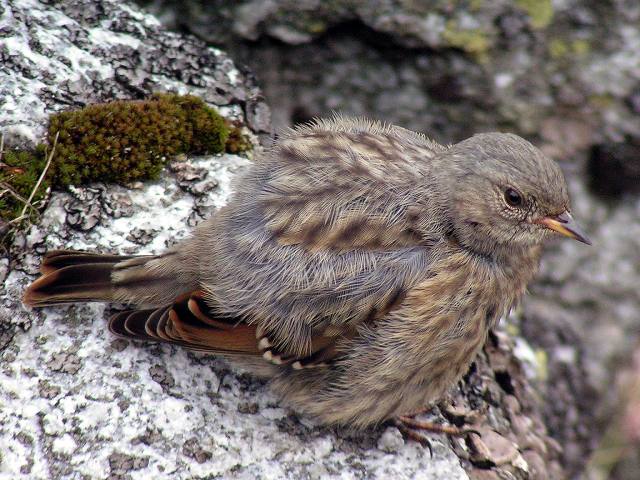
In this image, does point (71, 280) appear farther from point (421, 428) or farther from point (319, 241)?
point (421, 428)

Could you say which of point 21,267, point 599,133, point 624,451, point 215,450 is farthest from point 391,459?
point 599,133

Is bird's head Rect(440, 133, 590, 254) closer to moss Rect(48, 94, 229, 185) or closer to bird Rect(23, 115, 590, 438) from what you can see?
bird Rect(23, 115, 590, 438)

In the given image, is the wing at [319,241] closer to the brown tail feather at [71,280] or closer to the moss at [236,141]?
the brown tail feather at [71,280]

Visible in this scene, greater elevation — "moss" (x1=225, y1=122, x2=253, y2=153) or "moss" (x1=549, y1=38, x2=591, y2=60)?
"moss" (x1=549, y1=38, x2=591, y2=60)

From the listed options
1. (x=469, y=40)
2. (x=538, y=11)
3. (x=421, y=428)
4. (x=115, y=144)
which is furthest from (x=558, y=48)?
(x=115, y=144)

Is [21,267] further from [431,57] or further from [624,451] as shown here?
[624,451]

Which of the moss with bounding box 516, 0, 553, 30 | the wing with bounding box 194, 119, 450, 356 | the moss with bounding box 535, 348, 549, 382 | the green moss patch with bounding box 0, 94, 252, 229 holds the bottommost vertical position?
the moss with bounding box 535, 348, 549, 382

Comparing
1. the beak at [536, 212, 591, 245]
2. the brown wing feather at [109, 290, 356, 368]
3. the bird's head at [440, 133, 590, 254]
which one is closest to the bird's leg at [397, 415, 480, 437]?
the brown wing feather at [109, 290, 356, 368]
